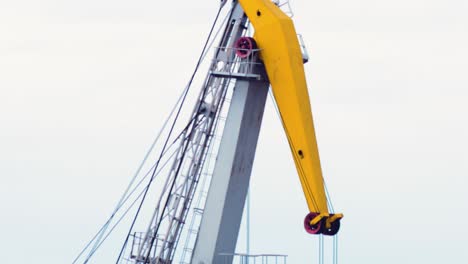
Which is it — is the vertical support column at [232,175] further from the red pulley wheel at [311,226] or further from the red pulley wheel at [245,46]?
the red pulley wheel at [311,226]

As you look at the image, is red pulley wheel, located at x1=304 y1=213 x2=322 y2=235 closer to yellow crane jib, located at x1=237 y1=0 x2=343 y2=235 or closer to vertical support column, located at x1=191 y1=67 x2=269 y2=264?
yellow crane jib, located at x1=237 y1=0 x2=343 y2=235

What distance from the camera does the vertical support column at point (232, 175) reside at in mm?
30875

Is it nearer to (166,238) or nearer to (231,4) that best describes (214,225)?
(166,238)

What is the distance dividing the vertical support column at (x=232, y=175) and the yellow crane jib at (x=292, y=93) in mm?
847

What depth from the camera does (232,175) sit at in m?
30.9

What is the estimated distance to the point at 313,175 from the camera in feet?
96.2

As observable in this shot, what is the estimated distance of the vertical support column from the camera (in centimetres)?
3088

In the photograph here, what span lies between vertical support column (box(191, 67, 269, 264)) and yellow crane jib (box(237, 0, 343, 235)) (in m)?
0.85

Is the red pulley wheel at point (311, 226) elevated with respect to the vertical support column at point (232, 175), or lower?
lower

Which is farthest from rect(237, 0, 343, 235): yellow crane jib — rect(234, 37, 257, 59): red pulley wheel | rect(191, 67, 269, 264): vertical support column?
rect(191, 67, 269, 264): vertical support column

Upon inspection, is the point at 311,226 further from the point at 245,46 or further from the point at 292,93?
the point at 245,46

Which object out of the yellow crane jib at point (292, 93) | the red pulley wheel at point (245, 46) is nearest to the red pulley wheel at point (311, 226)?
the yellow crane jib at point (292, 93)

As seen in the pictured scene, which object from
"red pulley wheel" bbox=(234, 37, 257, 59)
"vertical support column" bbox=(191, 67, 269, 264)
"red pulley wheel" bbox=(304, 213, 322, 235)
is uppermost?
"red pulley wheel" bbox=(234, 37, 257, 59)

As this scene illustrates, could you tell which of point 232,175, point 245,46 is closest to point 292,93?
point 245,46
